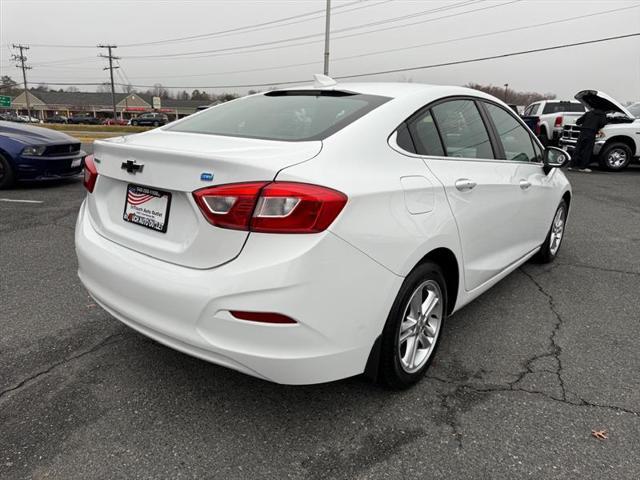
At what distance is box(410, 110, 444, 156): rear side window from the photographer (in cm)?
252

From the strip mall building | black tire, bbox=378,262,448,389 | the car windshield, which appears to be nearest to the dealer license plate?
black tire, bbox=378,262,448,389

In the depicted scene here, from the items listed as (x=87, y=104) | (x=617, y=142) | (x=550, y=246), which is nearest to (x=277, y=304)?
(x=550, y=246)

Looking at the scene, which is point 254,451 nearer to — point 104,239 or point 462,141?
Answer: point 104,239

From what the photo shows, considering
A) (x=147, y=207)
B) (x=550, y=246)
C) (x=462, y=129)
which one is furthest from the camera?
(x=550, y=246)

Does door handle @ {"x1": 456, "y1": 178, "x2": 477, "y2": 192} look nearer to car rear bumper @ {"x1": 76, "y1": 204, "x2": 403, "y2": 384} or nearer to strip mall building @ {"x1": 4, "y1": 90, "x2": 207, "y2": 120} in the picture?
car rear bumper @ {"x1": 76, "y1": 204, "x2": 403, "y2": 384}

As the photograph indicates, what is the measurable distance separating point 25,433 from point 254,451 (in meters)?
1.04

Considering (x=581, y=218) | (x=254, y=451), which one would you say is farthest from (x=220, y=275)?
(x=581, y=218)

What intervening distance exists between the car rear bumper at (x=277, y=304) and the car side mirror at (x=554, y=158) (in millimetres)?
2513

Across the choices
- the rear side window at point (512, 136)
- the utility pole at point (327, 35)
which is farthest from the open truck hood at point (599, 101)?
the utility pole at point (327, 35)

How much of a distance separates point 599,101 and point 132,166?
1232 cm

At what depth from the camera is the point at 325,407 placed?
2420 mm

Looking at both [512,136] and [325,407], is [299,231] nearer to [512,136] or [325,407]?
[325,407]

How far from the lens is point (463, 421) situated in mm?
2332

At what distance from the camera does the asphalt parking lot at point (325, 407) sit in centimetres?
204
